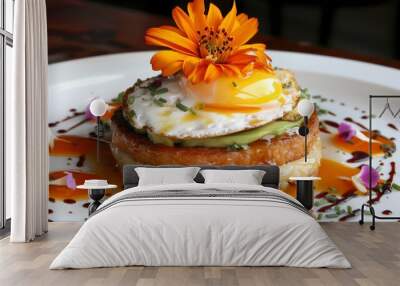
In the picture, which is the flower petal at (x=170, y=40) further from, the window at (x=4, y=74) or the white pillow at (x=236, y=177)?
the window at (x=4, y=74)

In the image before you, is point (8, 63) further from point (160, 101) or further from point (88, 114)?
point (160, 101)

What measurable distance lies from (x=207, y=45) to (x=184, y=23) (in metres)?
0.38

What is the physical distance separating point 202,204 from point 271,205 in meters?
0.51

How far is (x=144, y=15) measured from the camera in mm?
6953

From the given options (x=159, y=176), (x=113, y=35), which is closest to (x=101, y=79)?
(x=113, y=35)

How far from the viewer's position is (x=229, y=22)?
22.3ft

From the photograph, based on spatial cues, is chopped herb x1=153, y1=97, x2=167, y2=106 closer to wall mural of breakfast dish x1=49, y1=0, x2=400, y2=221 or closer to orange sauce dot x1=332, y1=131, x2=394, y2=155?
wall mural of breakfast dish x1=49, y1=0, x2=400, y2=221

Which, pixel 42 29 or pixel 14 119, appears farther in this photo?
pixel 42 29

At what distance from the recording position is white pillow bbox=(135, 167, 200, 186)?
243 inches

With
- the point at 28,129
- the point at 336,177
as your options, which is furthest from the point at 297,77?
the point at 28,129

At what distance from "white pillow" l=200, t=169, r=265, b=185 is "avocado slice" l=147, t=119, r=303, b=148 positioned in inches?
15.2

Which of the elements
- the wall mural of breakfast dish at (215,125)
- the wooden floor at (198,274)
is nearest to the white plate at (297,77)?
the wall mural of breakfast dish at (215,125)

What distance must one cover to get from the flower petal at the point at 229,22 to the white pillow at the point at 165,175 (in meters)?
1.61

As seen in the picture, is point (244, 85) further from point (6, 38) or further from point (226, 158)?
point (6, 38)
